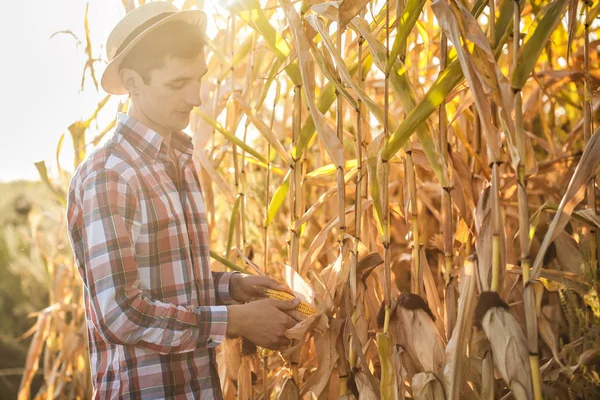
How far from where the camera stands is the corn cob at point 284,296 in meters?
0.92

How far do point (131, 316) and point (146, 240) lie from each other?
0.38 feet

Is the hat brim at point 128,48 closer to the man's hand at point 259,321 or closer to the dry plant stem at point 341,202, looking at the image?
the dry plant stem at point 341,202

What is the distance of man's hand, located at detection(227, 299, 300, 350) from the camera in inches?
34.8

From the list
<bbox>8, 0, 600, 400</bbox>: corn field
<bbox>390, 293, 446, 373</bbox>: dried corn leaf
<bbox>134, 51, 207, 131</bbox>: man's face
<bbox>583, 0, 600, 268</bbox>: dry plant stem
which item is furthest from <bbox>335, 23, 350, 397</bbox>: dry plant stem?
<bbox>583, 0, 600, 268</bbox>: dry plant stem

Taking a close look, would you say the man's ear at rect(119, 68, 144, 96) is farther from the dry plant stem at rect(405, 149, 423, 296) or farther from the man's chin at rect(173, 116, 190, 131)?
the dry plant stem at rect(405, 149, 423, 296)

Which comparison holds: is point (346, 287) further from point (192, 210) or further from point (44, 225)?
point (44, 225)

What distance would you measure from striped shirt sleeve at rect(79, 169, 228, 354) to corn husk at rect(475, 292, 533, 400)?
40cm

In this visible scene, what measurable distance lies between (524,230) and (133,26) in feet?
2.07

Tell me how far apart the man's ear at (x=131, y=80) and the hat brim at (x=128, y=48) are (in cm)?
2

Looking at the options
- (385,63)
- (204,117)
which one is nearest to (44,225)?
(204,117)

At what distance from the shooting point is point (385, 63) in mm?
823

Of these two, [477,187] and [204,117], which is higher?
[204,117]

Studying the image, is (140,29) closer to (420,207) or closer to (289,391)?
(289,391)

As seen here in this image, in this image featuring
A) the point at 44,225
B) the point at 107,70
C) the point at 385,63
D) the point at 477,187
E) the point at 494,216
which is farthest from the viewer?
the point at 44,225
